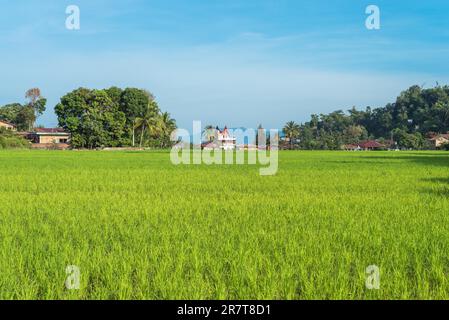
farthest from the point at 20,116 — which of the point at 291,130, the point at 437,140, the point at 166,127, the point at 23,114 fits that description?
the point at 437,140

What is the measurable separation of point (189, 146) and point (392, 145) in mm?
30181

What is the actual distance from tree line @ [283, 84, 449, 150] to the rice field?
6390cm

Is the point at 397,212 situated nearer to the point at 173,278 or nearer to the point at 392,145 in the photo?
the point at 173,278

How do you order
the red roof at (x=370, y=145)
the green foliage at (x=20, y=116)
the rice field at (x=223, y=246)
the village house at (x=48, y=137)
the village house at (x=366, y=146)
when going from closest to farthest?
the rice field at (x=223, y=246)
the village house at (x=48, y=137)
the green foliage at (x=20, y=116)
the village house at (x=366, y=146)
the red roof at (x=370, y=145)

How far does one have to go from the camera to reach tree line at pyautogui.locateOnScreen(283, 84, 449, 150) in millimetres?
72250

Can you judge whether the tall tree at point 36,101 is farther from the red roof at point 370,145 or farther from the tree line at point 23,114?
the red roof at point 370,145

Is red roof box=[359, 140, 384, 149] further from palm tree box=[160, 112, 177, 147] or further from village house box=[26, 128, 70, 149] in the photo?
village house box=[26, 128, 70, 149]

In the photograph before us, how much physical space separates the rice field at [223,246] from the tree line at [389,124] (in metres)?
63.9

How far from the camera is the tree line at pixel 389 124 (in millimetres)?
72250

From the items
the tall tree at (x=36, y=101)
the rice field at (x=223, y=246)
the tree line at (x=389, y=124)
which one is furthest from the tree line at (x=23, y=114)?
the rice field at (x=223, y=246)

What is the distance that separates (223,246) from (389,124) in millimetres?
88155

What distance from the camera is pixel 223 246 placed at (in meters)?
5.05
